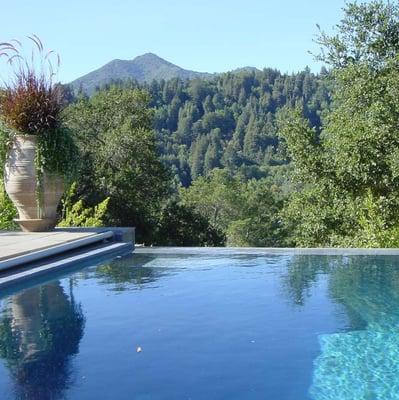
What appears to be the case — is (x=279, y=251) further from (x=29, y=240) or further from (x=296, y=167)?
(x=296, y=167)

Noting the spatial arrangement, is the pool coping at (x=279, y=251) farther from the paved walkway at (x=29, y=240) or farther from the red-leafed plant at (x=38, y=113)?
the red-leafed plant at (x=38, y=113)

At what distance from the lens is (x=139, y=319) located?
4.12m

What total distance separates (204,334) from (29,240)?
3.16 m

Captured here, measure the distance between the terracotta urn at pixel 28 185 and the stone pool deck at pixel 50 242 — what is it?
23cm

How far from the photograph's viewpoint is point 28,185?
22.3 feet

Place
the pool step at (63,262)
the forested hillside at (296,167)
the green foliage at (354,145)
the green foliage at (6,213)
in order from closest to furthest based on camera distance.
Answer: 1. the pool step at (63,262)
2. the green foliage at (6,213)
3. the green foliage at (354,145)
4. the forested hillside at (296,167)

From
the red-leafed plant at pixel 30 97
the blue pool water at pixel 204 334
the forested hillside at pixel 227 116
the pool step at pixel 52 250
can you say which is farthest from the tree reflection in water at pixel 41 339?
the forested hillside at pixel 227 116

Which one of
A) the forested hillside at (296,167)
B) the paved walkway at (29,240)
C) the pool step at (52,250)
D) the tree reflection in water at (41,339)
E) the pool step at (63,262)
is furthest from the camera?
the forested hillside at (296,167)

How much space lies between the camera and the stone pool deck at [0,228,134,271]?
535 centimetres

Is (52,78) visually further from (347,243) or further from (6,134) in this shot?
(347,243)

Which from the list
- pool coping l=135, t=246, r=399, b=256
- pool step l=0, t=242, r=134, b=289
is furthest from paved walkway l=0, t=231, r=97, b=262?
pool coping l=135, t=246, r=399, b=256

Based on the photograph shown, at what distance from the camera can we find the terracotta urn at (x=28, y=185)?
6.80m

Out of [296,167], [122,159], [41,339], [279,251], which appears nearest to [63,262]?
[41,339]

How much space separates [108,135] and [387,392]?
17.5 meters
